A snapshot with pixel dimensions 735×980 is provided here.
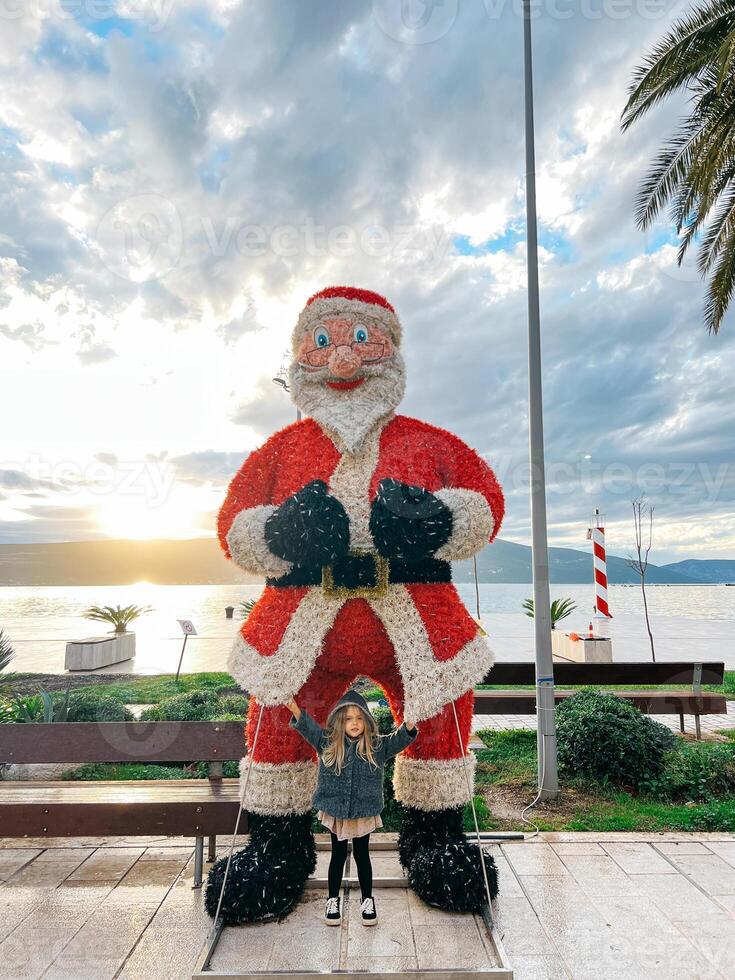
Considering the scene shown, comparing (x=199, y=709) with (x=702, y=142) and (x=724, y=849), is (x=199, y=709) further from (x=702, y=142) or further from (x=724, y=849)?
(x=702, y=142)

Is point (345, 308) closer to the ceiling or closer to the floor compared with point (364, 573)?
closer to the ceiling

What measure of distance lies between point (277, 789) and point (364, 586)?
107 centimetres

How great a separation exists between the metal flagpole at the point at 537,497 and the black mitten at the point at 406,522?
2.05m

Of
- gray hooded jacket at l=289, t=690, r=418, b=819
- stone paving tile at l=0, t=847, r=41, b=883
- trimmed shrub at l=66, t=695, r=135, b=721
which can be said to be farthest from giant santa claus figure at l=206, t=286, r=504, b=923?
trimmed shrub at l=66, t=695, r=135, b=721

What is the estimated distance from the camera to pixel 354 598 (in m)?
2.95

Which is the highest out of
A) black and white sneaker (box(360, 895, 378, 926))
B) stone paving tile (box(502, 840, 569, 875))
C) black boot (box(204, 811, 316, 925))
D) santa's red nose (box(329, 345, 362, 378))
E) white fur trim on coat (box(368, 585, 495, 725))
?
santa's red nose (box(329, 345, 362, 378))

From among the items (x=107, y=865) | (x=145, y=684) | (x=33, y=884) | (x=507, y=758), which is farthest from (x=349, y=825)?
(x=145, y=684)

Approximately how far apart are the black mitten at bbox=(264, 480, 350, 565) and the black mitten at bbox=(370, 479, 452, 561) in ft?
0.53

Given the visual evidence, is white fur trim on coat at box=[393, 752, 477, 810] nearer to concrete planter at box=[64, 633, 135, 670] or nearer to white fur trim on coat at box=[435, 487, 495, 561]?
white fur trim on coat at box=[435, 487, 495, 561]

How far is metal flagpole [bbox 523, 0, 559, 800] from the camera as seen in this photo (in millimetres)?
4559

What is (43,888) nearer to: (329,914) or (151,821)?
(151,821)

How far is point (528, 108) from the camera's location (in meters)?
5.00

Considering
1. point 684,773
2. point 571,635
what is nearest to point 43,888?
point 684,773

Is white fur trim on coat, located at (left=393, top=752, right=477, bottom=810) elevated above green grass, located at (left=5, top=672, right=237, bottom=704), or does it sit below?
above
